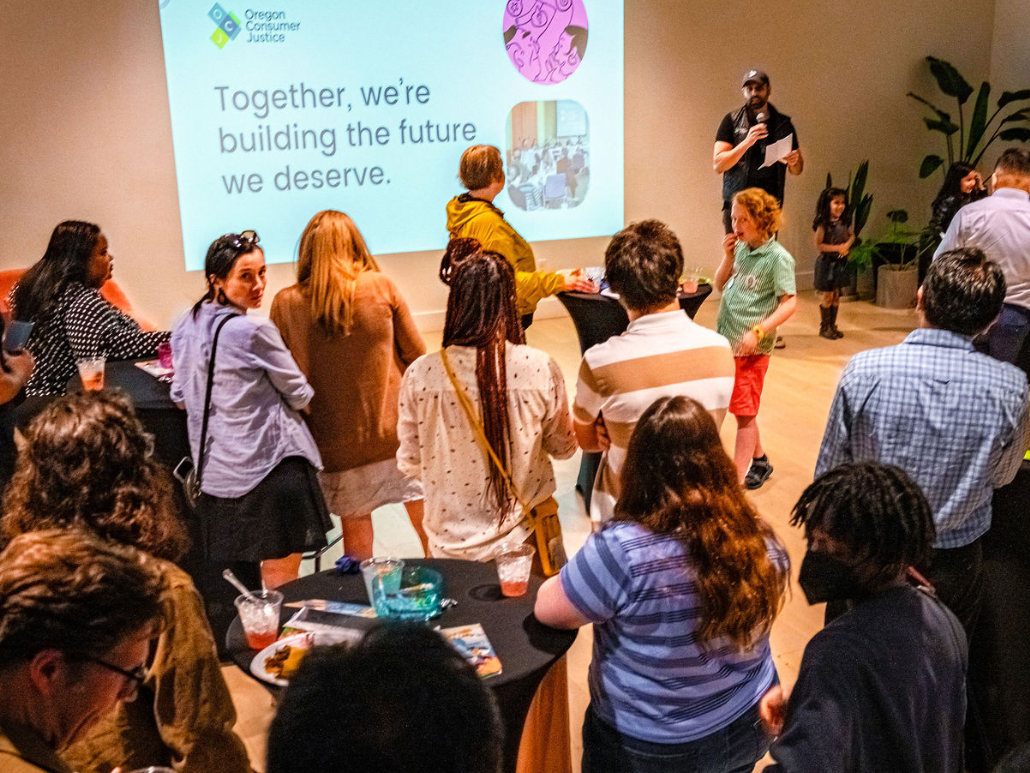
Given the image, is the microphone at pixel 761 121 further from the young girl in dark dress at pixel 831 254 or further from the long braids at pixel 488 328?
the long braids at pixel 488 328

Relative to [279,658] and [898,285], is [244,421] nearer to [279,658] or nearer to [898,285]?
[279,658]

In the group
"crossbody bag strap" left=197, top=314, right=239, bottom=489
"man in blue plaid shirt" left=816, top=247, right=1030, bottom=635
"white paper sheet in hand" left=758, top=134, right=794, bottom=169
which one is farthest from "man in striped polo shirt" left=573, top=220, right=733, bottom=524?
"white paper sheet in hand" left=758, top=134, right=794, bottom=169

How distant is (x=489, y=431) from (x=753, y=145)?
180 inches

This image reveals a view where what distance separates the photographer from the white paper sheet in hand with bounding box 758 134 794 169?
613cm

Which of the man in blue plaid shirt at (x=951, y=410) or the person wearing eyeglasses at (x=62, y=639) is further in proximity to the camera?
the man in blue plaid shirt at (x=951, y=410)

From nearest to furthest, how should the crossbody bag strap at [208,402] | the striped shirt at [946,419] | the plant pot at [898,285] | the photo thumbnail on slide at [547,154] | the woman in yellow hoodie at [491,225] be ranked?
the striped shirt at [946,419] < the crossbody bag strap at [208,402] < the woman in yellow hoodie at [491,225] < the photo thumbnail on slide at [547,154] < the plant pot at [898,285]

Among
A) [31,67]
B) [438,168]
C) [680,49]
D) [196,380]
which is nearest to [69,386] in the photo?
[196,380]

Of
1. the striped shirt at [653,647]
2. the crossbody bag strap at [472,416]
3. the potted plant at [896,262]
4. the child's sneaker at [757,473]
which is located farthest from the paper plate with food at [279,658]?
the potted plant at [896,262]

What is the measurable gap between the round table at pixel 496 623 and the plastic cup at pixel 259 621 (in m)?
0.03

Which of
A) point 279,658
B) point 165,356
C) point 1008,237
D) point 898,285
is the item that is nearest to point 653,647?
point 279,658

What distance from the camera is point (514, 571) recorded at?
2111 mm

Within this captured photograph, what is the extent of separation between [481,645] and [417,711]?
3.37 ft

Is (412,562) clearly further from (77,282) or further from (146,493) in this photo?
(77,282)

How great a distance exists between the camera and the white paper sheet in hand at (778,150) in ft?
20.1
